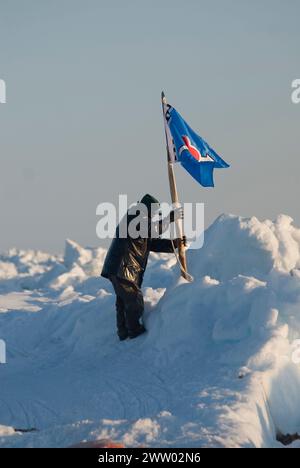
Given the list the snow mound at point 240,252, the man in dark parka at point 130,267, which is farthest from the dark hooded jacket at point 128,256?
the snow mound at point 240,252

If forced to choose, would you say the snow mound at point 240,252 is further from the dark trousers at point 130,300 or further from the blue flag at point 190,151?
the dark trousers at point 130,300

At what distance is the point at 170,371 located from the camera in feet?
29.1

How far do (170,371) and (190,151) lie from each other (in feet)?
8.83

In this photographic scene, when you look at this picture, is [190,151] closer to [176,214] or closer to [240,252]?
[176,214]

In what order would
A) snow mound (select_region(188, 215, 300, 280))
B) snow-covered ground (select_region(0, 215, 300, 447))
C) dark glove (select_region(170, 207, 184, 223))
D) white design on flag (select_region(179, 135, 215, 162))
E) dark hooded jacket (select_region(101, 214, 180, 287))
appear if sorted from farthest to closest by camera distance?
snow mound (select_region(188, 215, 300, 280)) < white design on flag (select_region(179, 135, 215, 162)) < dark glove (select_region(170, 207, 184, 223)) < dark hooded jacket (select_region(101, 214, 180, 287)) < snow-covered ground (select_region(0, 215, 300, 447))

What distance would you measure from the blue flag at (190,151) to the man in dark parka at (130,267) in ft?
2.05

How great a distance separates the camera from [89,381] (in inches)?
361

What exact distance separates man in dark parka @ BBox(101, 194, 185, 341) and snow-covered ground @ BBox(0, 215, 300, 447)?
0.69 feet

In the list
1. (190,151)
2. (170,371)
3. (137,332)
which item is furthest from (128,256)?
(170,371)

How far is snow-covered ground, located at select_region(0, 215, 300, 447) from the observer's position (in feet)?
21.6

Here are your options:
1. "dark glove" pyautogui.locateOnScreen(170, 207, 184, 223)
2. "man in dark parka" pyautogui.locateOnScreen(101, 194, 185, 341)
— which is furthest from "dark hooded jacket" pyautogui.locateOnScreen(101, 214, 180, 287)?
"dark glove" pyautogui.locateOnScreen(170, 207, 184, 223)

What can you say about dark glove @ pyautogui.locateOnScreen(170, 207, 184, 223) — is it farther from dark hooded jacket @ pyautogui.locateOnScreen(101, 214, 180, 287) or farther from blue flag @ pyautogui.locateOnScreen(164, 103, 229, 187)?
blue flag @ pyautogui.locateOnScreen(164, 103, 229, 187)

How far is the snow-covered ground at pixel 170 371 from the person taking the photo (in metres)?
6.59

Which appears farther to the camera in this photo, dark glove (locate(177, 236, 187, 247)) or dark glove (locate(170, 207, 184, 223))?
dark glove (locate(177, 236, 187, 247))
